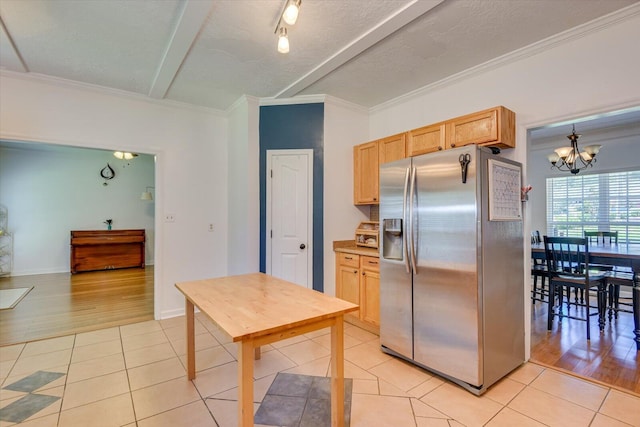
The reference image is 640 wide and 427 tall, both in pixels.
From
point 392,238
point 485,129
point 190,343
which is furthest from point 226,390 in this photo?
point 485,129

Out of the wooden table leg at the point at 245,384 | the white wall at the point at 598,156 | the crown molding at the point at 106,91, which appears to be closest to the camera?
the wooden table leg at the point at 245,384

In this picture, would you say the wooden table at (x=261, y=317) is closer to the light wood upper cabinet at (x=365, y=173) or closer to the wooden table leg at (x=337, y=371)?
the wooden table leg at (x=337, y=371)

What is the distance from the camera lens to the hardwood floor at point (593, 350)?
95.0 inches

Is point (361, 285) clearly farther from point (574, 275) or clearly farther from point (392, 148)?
point (574, 275)

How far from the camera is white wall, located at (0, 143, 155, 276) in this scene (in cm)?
625

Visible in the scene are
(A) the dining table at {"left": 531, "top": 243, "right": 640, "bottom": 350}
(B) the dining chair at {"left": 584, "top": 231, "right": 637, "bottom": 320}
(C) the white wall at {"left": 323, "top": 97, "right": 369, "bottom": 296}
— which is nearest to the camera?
(A) the dining table at {"left": 531, "top": 243, "right": 640, "bottom": 350}

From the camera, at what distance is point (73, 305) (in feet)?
13.9

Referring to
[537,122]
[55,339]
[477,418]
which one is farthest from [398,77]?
[55,339]

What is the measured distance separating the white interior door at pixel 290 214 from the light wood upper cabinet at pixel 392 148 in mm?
878

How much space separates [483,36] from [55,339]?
5.05 m

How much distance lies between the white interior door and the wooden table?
137 centimetres

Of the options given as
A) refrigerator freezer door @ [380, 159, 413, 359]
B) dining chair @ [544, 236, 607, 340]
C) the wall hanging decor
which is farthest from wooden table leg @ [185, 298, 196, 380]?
the wall hanging decor

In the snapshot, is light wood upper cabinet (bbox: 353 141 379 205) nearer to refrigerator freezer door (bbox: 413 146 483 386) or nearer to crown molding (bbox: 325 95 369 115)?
crown molding (bbox: 325 95 369 115)

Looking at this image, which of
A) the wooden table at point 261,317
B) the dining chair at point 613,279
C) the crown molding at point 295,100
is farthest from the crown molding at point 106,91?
the dining chair at point 613,279
